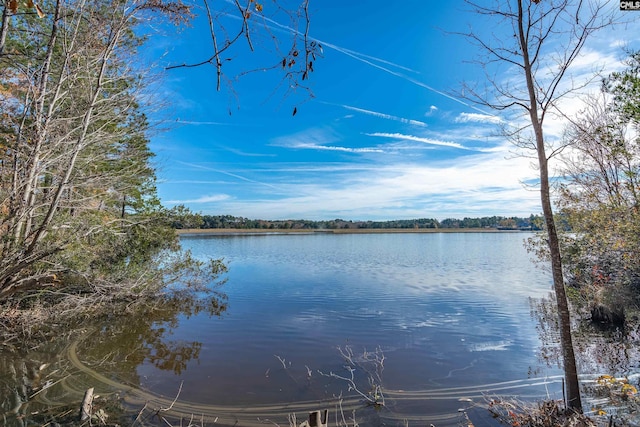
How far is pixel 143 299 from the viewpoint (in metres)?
13.6

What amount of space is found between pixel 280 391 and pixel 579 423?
5.06 m

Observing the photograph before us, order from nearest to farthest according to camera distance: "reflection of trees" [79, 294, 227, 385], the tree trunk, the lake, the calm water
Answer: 1. the tree trunk
2. the lake
3. the calm water
4. "reflection of trees" [79, 294, 227, 385]

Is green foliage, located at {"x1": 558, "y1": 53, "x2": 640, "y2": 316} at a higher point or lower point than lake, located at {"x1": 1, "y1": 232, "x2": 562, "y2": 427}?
higher

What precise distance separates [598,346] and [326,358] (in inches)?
299

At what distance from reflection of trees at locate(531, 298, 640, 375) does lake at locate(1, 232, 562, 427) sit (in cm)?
45

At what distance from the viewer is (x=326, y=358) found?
8.92m

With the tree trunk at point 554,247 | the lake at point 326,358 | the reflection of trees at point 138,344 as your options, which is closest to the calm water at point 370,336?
the lake at point 326,358

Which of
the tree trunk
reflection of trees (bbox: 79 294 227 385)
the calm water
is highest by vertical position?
the tree trunk

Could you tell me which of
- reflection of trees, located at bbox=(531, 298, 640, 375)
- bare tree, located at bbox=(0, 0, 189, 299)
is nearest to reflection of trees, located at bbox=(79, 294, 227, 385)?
bare tree, located at bbox=(0, 0, 189, 299)

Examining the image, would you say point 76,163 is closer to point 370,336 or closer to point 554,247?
point 370,336

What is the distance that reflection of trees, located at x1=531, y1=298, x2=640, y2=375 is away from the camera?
25.9ft

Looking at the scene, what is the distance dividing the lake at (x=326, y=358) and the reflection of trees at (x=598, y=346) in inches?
17.6

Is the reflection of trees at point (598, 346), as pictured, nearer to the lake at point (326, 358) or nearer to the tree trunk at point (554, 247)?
the lake at point (326, 358)

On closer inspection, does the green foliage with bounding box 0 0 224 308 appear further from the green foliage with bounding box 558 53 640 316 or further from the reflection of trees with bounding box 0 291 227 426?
the green foliage with bounding box 558 53 640 316
